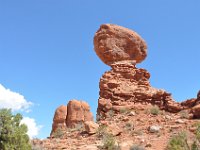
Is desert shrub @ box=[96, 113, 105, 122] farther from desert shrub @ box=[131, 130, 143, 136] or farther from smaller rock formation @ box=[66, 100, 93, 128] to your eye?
smaller rock formation @ box=[66, 100, 93, 128]

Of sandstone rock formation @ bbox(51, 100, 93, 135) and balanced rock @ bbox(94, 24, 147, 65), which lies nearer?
balanced rock @ bbox(94, 24, 147, 65)

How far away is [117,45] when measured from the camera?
98.4 ft

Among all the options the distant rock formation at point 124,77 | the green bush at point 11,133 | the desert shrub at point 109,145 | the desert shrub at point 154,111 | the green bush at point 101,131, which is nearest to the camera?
the green bush at point 11,133

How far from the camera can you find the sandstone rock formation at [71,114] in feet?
117

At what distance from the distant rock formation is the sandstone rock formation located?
8592 mm

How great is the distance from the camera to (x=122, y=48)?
30094 mm

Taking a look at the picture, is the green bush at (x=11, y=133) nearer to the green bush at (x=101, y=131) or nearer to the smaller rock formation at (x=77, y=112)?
the green bush at (x=101, y=131)

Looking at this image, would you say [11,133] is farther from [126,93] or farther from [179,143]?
[126,93]

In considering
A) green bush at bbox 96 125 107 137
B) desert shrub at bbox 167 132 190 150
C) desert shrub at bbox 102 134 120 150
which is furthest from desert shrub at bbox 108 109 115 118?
desert shrub at bbox 167 132 190 150

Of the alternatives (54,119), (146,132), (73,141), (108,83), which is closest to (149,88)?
(108,83)

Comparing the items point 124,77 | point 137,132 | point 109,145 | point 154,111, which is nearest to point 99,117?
point 154,111

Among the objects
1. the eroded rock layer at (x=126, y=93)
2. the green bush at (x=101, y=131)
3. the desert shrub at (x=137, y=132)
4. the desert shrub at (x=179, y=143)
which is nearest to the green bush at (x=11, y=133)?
the green bush at (x=101, y=131)

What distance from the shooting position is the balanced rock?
2955 centimetres

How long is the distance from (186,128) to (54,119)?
2057cm
